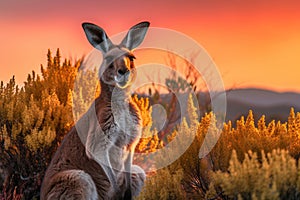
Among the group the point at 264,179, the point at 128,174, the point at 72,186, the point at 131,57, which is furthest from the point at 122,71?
the point at 264,179

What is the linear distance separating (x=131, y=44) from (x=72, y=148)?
55.2 inches

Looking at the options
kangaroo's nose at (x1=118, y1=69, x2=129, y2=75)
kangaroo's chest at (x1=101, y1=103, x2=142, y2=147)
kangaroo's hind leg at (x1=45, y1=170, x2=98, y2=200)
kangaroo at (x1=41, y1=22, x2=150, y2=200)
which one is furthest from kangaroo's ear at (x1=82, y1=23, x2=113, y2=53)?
kangaroo's hind leg at (x1=45, y1=170, x2=98, y2=200)

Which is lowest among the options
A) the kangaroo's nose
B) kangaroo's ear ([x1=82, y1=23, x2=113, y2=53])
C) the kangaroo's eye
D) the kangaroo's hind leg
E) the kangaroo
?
the kangaroo's hind leg

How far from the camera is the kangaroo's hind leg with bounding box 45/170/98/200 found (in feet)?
21.1

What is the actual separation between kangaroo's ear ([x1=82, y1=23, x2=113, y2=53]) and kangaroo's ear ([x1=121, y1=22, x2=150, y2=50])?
7.5 inches

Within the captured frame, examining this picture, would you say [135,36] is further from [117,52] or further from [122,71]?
[122,71]

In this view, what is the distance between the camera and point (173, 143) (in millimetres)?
6594

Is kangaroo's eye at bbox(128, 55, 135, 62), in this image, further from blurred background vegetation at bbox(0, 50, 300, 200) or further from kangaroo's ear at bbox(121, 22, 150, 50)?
blurred background vegetation at bbox(0, 50, 300, 200)

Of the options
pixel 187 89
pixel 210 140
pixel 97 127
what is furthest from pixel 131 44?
pixel 187 89

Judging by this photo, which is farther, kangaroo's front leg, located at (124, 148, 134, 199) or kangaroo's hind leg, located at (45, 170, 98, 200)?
kangaroo's front leg, located at (124, 148, 134, 199)

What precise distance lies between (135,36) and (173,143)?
1384mm


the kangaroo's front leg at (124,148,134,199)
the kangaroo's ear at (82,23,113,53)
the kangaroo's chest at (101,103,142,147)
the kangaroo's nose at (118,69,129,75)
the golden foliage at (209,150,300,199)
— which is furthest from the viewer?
the kangaroo's ear at (82,23,113,53)

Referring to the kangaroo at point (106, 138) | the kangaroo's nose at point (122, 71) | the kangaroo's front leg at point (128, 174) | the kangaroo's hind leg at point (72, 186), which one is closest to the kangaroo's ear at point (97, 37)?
the kangaroo at point (106, 138)

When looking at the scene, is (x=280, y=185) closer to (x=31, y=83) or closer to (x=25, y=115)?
(x=25, y=115)
